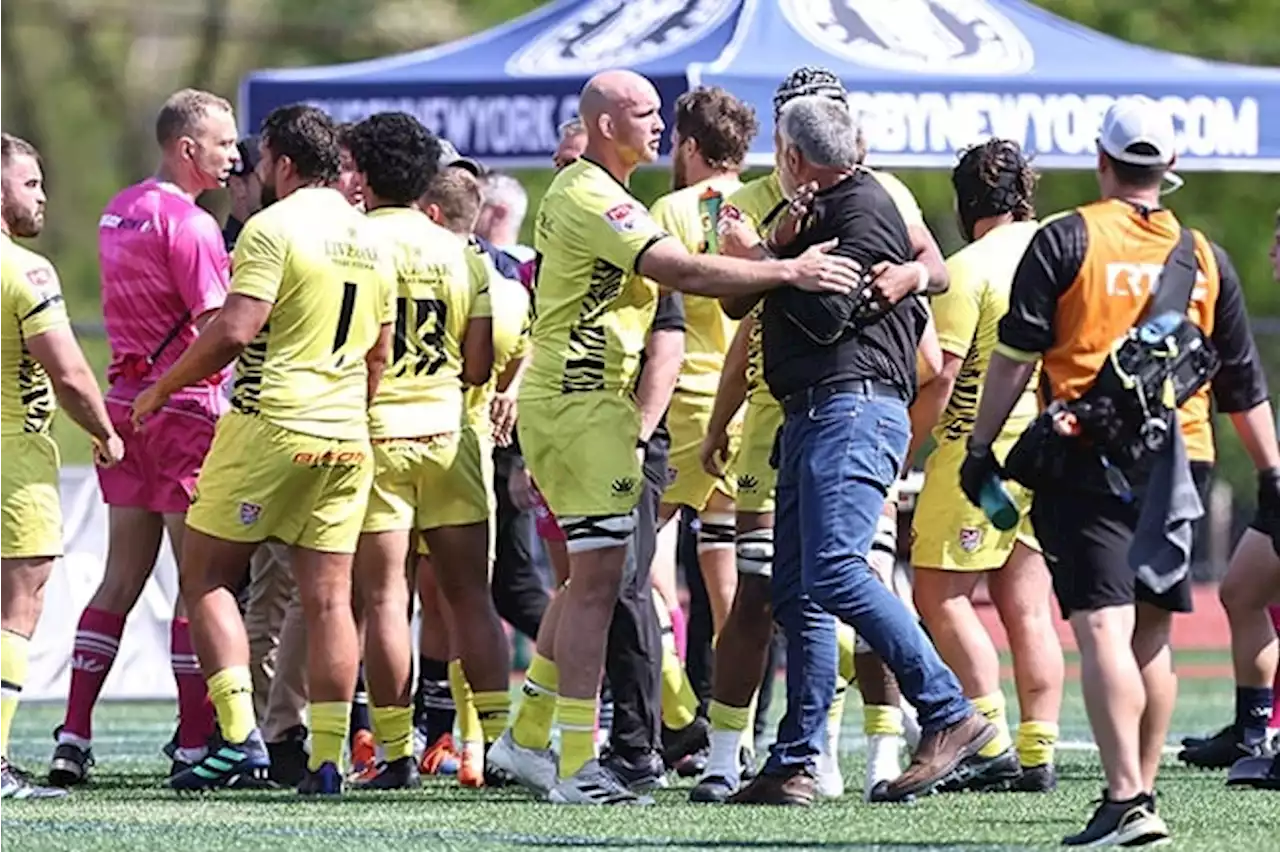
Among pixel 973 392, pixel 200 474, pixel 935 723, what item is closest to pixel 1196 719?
pixel 973 392

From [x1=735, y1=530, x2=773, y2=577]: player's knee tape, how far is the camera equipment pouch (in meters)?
1.91

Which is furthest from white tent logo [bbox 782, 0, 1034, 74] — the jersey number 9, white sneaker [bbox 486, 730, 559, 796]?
white sneaker [bbox 486, 730, 559, 796]

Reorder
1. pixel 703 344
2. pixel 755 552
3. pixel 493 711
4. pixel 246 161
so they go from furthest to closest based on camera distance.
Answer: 1. pixel 246 161
2. pixel 703 344
3. pixel 493 711
4. pixel 755 552

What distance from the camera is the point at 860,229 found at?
9023mm

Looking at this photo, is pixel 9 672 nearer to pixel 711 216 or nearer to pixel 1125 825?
pixel 711 216

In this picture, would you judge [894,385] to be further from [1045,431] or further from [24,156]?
[24,156]

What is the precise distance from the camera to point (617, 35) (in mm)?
14227

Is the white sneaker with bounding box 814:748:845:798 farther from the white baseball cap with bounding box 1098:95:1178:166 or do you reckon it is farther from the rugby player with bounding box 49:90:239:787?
Answer: the white baseball cap with bounding box 1098:95:1178:166

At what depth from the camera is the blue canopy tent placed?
1345cm

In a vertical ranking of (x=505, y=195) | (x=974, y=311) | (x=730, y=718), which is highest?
(x=505, y=195)

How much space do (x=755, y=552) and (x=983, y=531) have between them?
882 millimetres

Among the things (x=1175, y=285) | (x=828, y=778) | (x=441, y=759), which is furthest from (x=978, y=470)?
(x=441, y=759)

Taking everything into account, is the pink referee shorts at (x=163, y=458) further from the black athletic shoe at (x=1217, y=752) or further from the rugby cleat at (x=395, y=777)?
the black athletic shoe at (x=1217, y=752)

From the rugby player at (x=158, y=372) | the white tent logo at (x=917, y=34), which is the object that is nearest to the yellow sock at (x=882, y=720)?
the rugby player at (x=158, y=372)
